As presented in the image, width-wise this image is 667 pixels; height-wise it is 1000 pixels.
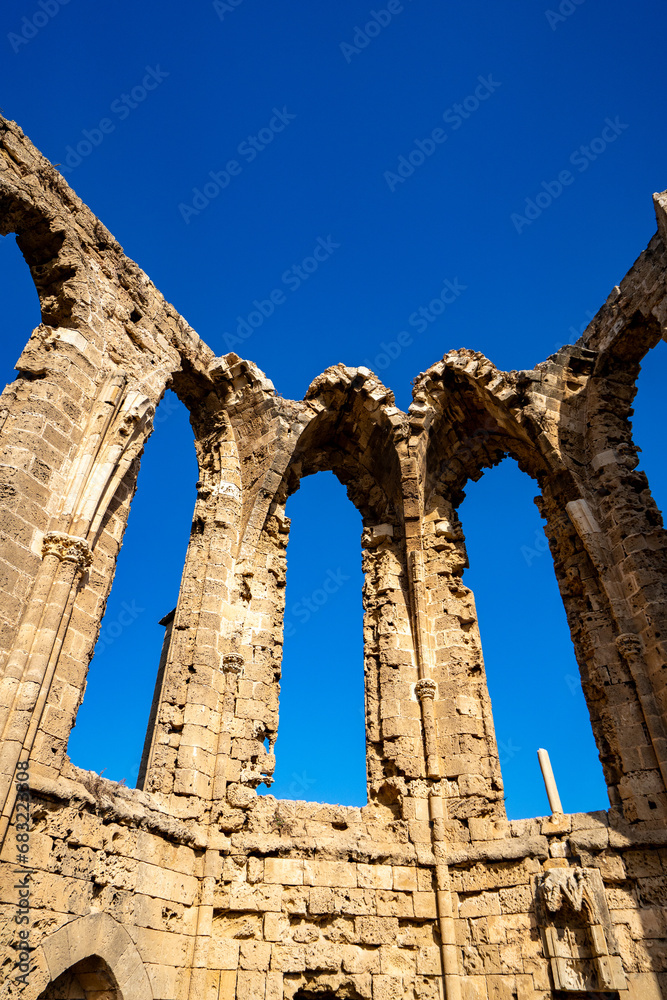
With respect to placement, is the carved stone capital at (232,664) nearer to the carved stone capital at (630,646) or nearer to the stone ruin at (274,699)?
the stone ruin at (274,699)

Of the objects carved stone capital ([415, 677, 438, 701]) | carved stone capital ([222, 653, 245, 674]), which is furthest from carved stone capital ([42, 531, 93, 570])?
carved stone capital ([415, 677, 438, 701])

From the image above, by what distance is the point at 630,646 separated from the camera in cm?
859

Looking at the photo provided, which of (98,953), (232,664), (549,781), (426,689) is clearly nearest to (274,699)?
(232,664)

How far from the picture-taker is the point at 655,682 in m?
8.29

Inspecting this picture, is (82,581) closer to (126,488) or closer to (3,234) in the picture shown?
(126,488)

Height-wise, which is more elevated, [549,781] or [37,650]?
[549,781]

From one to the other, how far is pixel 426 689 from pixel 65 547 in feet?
16.4

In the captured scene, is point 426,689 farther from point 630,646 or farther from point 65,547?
point 65,547

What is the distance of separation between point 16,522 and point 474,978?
678 cm

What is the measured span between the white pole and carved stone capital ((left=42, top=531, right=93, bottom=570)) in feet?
21.9

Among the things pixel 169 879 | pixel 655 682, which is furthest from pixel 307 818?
pixel 655 682

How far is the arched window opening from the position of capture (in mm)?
6401

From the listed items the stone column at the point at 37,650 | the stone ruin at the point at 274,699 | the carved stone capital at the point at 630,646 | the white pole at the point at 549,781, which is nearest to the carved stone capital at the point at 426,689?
Result: the stone ruin at the point at 274,699

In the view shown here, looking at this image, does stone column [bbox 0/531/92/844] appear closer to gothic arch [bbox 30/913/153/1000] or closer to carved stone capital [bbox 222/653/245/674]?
gothic arch [bbox 30/913/153/1000]
